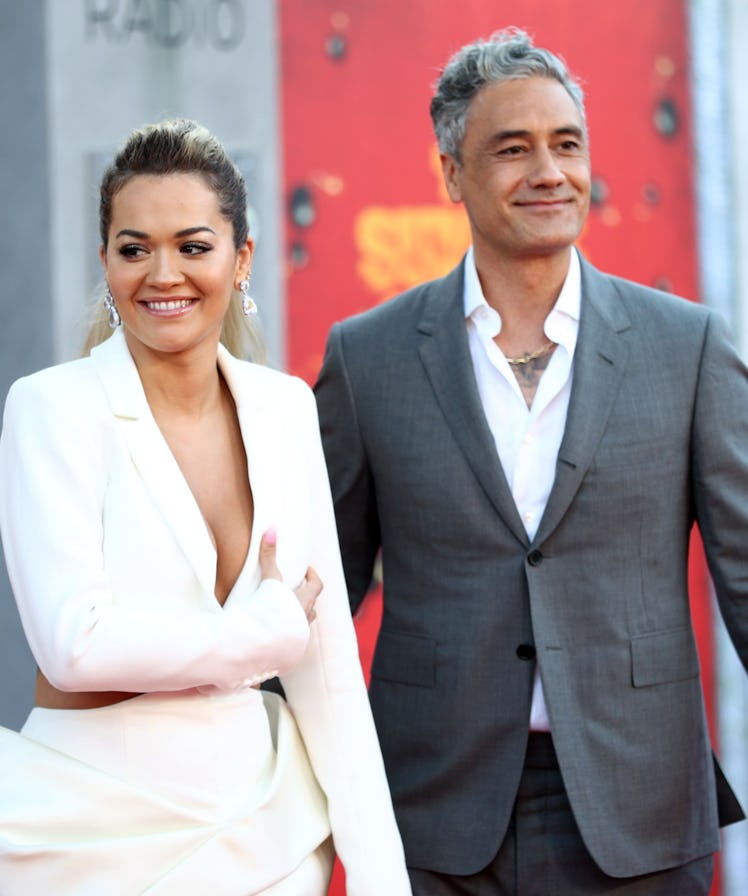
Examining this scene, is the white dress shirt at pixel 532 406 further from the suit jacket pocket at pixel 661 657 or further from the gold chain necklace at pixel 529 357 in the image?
the suit jacket pocket at pixel 661 657

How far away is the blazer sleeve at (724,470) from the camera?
280 centimetres

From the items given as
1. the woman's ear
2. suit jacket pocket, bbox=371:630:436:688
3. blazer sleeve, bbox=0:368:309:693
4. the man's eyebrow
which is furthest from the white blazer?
the man's eyebrow

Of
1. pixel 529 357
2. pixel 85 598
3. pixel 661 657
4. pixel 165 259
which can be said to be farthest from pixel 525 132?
pixel 85 598

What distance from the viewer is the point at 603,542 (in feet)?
9.16

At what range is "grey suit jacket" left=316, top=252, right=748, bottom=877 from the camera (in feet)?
9.12

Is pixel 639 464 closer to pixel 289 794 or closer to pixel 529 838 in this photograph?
pixel 529 838

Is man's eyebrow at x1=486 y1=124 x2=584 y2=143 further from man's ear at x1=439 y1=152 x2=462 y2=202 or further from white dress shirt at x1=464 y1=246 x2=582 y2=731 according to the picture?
Result: white dress shirt at x1=464 y1=246 x2=582 y2=731

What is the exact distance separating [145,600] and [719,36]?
10.7 feet

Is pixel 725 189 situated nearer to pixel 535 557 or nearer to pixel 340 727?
pixel 535 557

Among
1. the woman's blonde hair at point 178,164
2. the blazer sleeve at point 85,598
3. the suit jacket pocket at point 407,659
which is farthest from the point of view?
the suit jacket pocket at point 407,659

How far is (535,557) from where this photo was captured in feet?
9.13

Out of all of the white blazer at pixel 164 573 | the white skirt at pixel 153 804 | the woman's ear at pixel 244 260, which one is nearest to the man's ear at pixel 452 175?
the woman's ear at pixel 244 260

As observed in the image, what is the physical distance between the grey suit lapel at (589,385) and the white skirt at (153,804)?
77 centimetres

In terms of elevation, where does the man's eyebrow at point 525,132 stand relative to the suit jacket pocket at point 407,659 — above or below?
above
